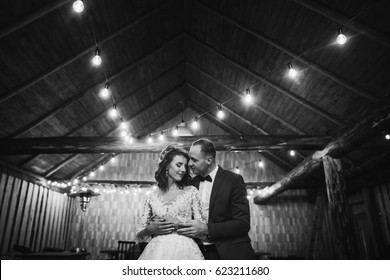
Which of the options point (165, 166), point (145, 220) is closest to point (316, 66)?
point (165, 166)

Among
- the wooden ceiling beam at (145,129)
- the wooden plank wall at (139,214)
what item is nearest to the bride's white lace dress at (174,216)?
the wooden ceiling beam at (145,129)

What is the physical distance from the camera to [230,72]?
319 inches

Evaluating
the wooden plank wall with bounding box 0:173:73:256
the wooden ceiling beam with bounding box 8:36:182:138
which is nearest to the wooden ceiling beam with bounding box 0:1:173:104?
the wooden ceiling beam with bounding box 8:36:182:138

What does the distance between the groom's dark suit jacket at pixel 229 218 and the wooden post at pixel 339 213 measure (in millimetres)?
4657

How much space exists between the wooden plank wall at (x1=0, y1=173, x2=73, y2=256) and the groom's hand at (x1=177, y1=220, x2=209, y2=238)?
23.3 ft

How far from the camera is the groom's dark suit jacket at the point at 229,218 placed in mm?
2057

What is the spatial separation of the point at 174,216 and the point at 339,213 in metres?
5.19

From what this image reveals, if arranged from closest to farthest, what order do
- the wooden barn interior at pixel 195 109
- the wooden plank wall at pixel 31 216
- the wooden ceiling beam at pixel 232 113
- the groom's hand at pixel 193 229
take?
the groom's hand at pixel 193 229
the wooden barn interior at pixel 195 109
the wooden plank wall at pixel 31 216
the wooden ceiling beam at pixel 232 113

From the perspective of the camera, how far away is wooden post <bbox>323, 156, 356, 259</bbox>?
568 cm

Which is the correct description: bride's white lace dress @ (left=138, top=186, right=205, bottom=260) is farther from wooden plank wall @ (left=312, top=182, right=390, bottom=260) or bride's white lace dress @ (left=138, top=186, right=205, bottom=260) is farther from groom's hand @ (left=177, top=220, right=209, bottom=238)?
wooden plank wall @ (left=312, top=182, right=390, bottom=260)

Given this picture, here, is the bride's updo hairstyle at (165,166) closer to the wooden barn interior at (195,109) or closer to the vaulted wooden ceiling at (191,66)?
the wooden barn interior at (195,109)

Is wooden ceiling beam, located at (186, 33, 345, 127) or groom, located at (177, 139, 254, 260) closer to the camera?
groom, located at (177, 139, 254, 260)

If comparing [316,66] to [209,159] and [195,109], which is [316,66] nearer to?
[209,159]

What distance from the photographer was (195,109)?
1223cm
